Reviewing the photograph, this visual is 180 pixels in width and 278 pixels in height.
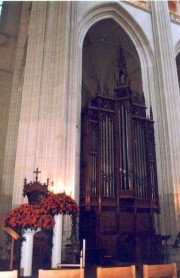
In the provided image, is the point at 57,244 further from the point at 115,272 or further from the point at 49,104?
the point at 49,104

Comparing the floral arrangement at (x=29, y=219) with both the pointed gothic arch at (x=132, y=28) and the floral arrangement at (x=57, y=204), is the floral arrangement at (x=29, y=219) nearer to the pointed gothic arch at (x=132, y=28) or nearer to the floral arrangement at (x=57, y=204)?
the floral arrangement at (x=57, y=204)

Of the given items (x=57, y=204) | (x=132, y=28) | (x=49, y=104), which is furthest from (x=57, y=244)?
(x=132, y=28)

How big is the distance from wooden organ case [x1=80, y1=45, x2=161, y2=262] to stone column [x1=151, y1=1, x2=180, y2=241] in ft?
2.99

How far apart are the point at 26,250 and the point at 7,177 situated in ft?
26.0

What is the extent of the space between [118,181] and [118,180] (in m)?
0.04

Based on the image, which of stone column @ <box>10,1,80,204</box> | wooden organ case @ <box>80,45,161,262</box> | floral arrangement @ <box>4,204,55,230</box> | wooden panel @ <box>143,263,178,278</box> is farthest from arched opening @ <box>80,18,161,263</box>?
wooden panel @ <box>143,263,178,278</box>

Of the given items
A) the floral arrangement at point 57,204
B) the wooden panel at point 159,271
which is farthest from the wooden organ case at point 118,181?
the wooden panel at point 159,271

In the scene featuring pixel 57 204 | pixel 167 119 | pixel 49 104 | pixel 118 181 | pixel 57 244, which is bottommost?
pixel 57 244

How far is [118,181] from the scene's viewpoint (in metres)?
10.8

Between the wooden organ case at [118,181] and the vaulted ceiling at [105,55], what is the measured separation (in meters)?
4.13

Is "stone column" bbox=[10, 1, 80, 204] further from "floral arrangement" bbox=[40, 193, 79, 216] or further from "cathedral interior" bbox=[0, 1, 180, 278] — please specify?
"floral arrangement" bbox=[40, 193, 79, 216]

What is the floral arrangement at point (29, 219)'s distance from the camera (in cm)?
532

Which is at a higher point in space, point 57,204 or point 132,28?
point 132,28

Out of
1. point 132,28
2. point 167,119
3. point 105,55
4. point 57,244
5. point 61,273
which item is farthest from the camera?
point 105,55
